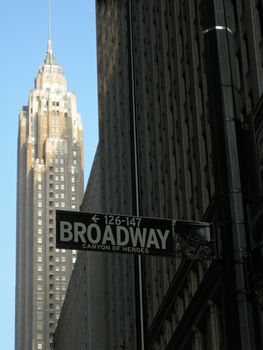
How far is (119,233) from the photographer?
1352 centimetres

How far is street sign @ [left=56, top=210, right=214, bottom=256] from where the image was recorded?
1330 centimetres

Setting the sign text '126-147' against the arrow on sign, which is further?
the arrow on sign

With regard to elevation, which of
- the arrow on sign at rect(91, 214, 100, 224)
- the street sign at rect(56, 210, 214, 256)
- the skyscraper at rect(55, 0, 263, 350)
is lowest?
the street sign at rect(56, 210, 214, 256)

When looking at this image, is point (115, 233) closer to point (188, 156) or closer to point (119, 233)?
point (119, 233)

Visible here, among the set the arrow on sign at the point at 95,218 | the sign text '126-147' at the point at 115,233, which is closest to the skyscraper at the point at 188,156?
the sign text '126-147' at the point at 115,233

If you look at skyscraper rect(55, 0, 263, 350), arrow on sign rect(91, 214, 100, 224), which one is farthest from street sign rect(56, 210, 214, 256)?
skyscraper rect(55, 0, 263, 350)

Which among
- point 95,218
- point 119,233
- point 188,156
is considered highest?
point 188,156

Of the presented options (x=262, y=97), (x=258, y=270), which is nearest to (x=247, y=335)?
(x=258, y=270)

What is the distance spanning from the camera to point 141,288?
13.2 m

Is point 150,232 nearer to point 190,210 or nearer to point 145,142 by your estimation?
point 190,210

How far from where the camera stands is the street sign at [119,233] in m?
13.3

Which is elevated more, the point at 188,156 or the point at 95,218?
the point at 188,156

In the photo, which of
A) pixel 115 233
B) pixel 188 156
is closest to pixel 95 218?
pixel 115 233

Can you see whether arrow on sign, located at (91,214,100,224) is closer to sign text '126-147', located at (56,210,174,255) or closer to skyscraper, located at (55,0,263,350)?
sign text '126-147', located at (56,210,174,255)
